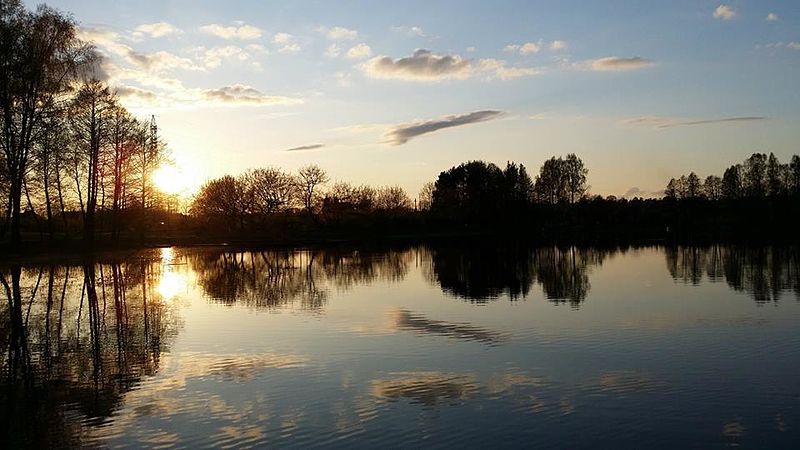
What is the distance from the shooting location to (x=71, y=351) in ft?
50.7

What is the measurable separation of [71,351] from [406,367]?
25.6ft

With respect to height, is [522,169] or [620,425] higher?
[522,169]

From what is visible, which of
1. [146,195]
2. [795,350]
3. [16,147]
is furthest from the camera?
[146,195]

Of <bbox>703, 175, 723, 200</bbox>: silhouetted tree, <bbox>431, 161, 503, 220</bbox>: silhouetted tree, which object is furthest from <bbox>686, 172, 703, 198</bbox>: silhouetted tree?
<bbox>431, 161, 503, 220</bbox>: silhouetted tree

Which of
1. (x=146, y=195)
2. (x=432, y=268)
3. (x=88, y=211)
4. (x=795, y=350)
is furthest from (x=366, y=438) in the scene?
(x=146, y=195)

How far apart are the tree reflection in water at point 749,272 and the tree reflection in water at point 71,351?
65.2 ft

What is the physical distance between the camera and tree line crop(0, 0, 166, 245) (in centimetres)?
3941

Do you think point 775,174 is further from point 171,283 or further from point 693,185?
point 171,283

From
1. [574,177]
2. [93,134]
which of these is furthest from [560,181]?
[93,134]

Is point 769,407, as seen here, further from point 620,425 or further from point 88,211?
point 88,211

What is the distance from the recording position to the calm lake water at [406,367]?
9.70 meters

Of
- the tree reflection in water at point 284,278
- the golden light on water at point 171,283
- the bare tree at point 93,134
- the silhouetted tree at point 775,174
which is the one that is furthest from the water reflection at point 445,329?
the silhouetted tree at point 775,174

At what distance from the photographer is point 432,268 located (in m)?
42.4

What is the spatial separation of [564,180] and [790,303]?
133 meters
